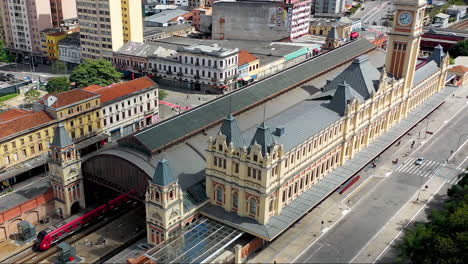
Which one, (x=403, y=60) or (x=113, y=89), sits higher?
(x=403, y=60)

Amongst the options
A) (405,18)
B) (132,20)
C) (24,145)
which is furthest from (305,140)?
(132,20)

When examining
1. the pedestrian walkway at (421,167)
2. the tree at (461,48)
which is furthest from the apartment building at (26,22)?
the tree at (461,48)

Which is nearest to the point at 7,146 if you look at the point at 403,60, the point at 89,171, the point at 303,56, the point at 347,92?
the point at 89,171

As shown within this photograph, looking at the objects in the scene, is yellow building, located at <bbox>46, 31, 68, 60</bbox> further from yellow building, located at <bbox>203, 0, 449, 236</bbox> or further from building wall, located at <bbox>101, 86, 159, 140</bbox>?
yellow building, located at <bbox>203, 0, 449, 236</bbox>

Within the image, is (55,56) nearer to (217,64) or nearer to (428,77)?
(217,64)

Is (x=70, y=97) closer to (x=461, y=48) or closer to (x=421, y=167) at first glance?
(x=421, y=167)

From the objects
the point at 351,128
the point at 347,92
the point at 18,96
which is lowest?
the point at 18,96
